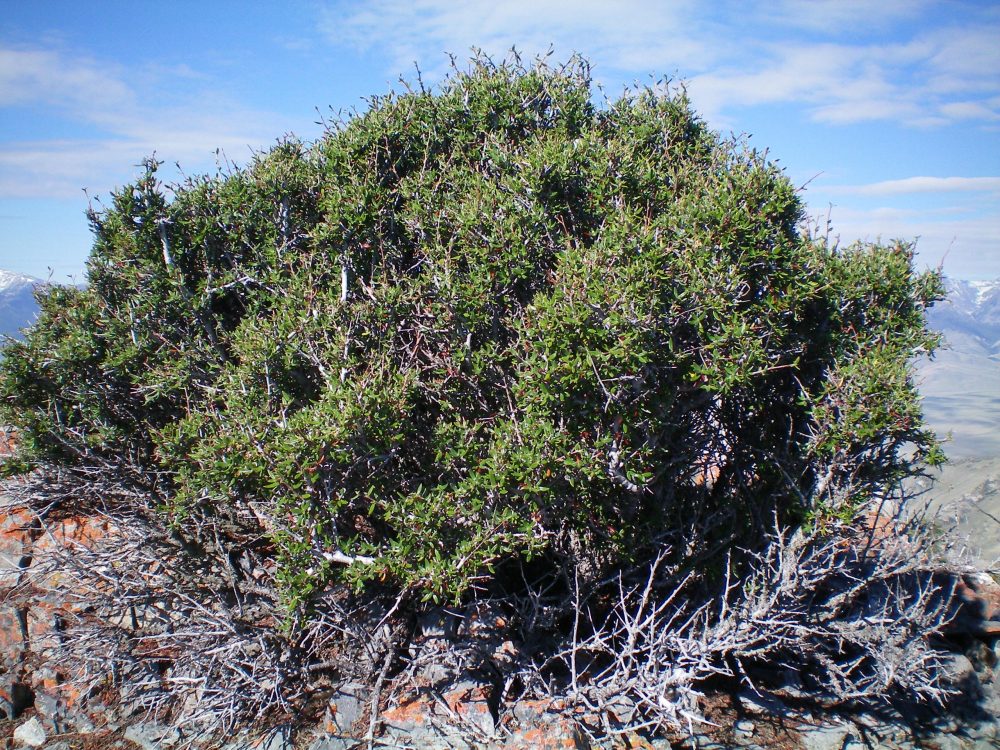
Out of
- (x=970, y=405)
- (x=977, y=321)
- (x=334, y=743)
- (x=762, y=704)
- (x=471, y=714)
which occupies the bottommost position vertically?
(x=970, y=405)

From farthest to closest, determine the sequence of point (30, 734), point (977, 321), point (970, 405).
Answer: point (977, 321)
point (970, 405)
point (30, 734)

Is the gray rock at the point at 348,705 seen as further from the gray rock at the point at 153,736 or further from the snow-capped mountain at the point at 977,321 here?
the snow-capped mountain at the point at 977,321

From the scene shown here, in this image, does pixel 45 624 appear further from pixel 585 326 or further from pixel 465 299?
pixel 585 326

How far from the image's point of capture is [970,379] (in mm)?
67062

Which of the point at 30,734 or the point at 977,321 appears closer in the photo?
the point at 30,734

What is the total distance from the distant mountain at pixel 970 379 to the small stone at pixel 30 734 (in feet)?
80.7

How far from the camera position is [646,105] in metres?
10.1

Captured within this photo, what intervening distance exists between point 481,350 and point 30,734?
25.5ft

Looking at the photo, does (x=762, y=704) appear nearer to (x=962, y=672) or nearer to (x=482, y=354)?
(x=962, y=672)

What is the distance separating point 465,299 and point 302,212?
3394 millimetres

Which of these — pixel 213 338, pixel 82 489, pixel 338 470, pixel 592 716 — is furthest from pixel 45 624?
pixel 592 716

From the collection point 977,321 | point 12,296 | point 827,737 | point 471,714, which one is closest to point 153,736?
point 471,714

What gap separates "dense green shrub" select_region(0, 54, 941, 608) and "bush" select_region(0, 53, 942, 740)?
0.13 ft

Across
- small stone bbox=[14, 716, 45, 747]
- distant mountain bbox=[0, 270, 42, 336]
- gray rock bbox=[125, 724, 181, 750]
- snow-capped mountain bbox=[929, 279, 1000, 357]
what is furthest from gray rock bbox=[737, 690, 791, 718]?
snow-capped mountain bbox=[929, 279, 1000, 357]
